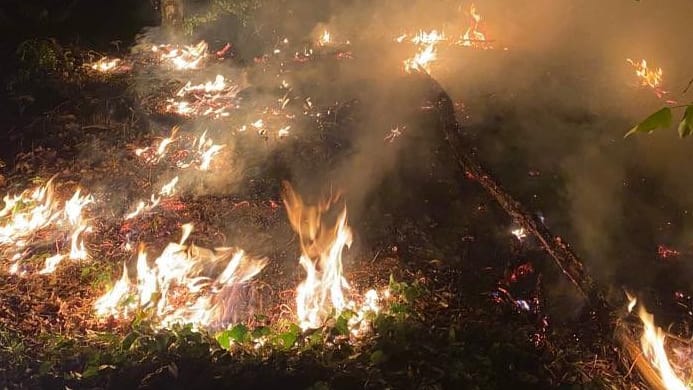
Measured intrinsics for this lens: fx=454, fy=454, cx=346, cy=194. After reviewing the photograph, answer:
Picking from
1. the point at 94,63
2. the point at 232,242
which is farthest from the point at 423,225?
the point at 94,63

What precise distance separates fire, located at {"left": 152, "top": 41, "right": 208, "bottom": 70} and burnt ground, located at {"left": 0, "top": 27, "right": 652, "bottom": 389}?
1344 mm

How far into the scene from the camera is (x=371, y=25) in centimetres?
1214

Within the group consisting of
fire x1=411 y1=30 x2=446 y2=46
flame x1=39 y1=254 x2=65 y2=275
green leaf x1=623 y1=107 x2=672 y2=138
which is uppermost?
green leaf x1=623 y1=107 x2=672 y2=138

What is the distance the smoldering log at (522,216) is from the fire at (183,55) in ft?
20.4

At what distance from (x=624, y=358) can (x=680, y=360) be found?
66cm

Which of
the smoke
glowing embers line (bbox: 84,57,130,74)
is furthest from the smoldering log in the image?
glowing embers line (bbox: 84,57,130,74)

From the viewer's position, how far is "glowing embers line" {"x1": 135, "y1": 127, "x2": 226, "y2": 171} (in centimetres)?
727

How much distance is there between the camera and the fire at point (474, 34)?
34.2 ft

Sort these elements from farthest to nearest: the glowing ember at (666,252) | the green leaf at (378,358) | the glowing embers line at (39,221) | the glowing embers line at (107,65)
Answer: the glowing embers line at (107,65)
the glowing embers line at (39,221)
the glowing ember at (666,252)
the green leaf at (378,358)

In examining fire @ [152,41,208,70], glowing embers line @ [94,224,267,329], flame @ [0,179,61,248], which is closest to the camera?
glowing embers line @ [94,224,267,329]

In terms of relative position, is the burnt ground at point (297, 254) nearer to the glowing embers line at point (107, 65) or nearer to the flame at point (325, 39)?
the glowing embers line at point (107, 65)

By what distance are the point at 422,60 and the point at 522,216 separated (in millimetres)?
5276

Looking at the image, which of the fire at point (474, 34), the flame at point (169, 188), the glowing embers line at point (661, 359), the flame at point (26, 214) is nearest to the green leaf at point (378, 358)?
the glowing embers line at point (661, 359)

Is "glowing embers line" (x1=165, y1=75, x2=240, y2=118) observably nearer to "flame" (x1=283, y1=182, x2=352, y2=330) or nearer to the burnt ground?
the burnt ground
